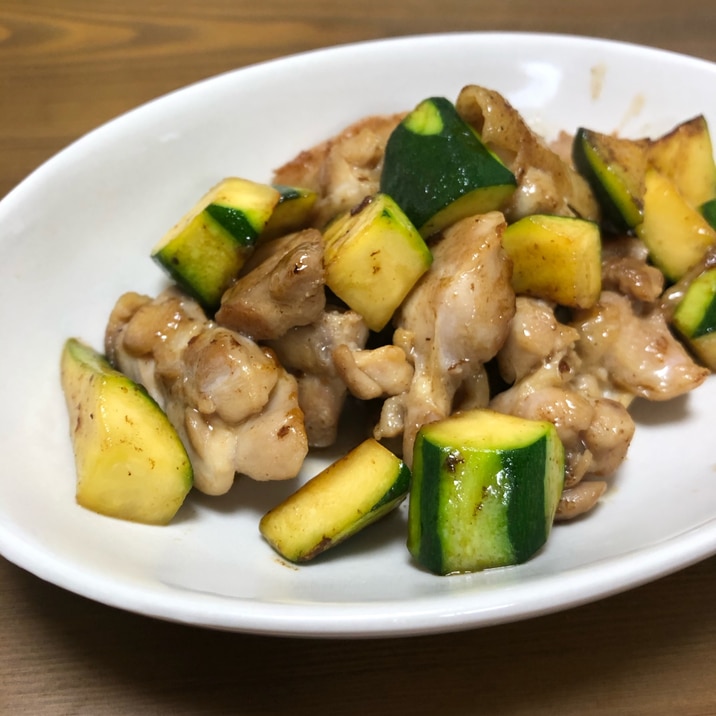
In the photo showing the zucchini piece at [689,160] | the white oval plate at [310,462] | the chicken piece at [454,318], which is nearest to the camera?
the white oval plate at [310,462]

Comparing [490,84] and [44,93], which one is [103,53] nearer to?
[44,93]

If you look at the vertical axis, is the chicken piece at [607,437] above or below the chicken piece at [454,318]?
below

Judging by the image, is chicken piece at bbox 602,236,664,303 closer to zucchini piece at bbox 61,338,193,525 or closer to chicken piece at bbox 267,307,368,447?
chicken piece at bbox 267,307,368,447

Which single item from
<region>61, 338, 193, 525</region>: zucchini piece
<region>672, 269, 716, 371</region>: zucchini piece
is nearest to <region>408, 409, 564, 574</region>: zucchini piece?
<region>61, 338, 193, 525</region>: zucchini piece

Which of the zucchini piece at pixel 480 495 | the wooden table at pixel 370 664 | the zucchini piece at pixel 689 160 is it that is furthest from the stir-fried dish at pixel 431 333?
the wooden table at pixel 370 664

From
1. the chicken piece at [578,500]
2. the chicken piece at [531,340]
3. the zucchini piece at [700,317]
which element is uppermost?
the chicken piece at [531,340]

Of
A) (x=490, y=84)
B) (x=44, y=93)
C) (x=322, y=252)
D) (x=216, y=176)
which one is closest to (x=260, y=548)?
(x=322, y=252)

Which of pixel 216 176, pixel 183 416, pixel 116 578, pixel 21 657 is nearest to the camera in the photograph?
pixel 116 578

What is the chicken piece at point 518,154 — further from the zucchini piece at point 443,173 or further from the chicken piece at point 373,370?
the chicken piece at point 373,370
